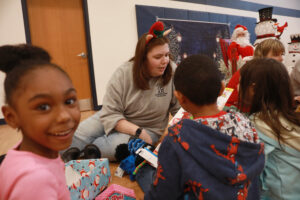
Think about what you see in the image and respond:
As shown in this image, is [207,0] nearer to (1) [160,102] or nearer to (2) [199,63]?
(1) [160,102]

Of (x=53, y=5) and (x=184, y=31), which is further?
(x=184, y=31)

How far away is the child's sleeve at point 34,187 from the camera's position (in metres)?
0.40

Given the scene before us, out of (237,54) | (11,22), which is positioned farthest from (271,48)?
(11,22)

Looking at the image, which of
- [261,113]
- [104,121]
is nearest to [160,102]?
[104,121]

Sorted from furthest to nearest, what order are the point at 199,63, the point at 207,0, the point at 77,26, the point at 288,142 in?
the point at 207,0 → the point at 77,26 → the point at 288,142 → the point at 199,63

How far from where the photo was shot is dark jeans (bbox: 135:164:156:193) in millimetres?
1037

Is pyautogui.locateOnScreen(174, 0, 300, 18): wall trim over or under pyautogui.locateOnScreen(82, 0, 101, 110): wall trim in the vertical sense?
over

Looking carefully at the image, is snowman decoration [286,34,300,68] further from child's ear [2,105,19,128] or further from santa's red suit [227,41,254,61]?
child's ear [2,105,19,128]

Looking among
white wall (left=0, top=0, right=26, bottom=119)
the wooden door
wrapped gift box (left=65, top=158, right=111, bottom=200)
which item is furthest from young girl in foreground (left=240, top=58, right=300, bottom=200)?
white wall (left=0, top=0, right=26, bottom=119)

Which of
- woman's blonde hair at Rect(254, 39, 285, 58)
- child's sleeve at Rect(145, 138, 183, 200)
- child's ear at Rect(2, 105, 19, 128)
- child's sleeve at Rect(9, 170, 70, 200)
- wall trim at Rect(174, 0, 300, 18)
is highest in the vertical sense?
wall trim at Rect(174, 0, 300, 18)

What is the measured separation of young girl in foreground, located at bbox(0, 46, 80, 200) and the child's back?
30cm

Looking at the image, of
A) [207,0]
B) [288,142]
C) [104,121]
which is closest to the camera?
[288,142]

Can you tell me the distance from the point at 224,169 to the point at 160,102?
892 mm

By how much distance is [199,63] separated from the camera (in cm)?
62
